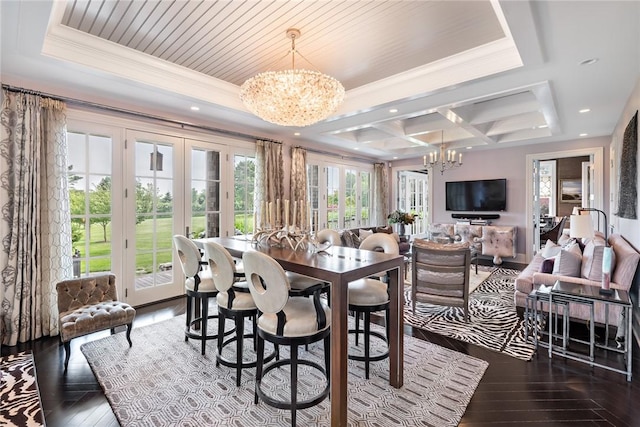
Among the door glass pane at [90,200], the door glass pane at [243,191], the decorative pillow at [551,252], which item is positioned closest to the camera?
the door glass pane at [90,200]

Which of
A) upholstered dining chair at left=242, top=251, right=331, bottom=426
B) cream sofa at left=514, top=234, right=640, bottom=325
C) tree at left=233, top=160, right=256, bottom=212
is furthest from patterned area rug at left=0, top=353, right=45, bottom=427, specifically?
cream sofa at left=514, top=234, right=640, bottom=325

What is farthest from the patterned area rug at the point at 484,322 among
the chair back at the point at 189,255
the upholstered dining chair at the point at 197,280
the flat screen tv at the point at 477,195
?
the flat screen tv at the point at 477,195

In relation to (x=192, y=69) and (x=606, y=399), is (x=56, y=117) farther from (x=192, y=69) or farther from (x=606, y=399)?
(x=606, y=399)

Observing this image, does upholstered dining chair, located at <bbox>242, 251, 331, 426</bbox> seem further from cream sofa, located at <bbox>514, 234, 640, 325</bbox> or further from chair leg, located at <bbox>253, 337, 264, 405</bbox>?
cream sofa, located at <bbox>514, 234, 640, 325</bbox>

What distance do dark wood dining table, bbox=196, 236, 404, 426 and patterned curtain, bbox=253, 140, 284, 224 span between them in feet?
8.39

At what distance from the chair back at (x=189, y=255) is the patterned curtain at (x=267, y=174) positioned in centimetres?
228

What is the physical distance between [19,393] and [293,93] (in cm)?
308

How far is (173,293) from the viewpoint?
14.4ft

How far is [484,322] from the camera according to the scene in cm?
348

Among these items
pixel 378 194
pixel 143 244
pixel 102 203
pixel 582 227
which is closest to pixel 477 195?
pixel 378 194

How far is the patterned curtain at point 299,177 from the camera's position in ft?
18.9

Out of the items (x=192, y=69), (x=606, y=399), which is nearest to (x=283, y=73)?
(x=192, y=69)

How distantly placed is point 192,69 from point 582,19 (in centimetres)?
352

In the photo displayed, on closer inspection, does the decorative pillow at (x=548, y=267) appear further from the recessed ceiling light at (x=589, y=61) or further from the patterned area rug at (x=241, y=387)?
the recessed ceiling light at (x=589, y=61)
